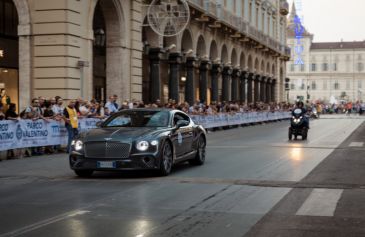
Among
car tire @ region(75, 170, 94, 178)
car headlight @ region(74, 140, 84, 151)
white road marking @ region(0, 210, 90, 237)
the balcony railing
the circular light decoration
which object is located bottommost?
white road marking @ region(0, 210, 90, 237)

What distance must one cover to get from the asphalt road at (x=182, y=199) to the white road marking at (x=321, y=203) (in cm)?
1

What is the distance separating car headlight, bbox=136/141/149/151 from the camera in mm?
12227

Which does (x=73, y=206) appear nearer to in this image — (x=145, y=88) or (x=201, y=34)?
(x=145, y=88)

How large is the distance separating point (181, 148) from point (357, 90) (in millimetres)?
140617

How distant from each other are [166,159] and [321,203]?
14.2 ft

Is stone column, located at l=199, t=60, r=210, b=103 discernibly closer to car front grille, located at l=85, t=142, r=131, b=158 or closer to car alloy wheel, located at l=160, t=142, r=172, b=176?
car alloy wheel, located at l=160, t=142, r=172, b=176

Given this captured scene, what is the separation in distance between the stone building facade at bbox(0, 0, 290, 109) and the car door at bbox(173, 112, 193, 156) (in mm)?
10408

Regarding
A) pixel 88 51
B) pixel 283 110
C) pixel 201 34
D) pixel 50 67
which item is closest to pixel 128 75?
pixel 88 51

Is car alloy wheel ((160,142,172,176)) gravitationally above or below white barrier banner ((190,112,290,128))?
below

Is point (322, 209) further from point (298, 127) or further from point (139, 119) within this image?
point (298, 127)

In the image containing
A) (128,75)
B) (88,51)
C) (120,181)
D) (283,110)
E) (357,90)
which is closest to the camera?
(120,181)

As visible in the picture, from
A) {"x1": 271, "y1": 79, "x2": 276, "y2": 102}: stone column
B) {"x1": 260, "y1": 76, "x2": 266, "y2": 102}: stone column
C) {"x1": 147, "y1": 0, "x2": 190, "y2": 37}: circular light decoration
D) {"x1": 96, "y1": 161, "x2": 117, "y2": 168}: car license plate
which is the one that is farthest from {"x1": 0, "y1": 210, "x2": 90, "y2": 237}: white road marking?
{"x1": 271, "y1": 79, "x2": 276, "y2": 102}: stone column

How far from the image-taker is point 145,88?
37906 millimetres

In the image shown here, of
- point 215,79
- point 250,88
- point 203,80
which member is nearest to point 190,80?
point 203,80
